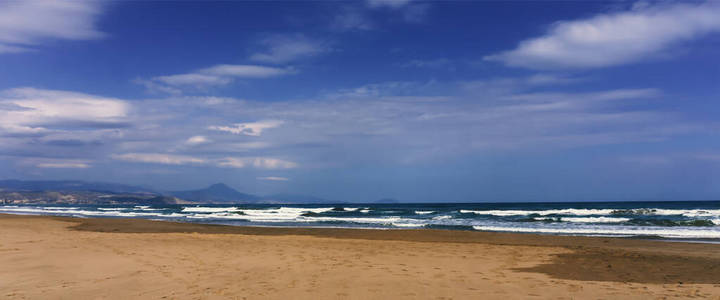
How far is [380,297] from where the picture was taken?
6242mm

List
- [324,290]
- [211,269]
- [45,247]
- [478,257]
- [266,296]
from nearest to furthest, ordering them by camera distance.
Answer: [266,296], [324,290], [211,269], [478,257], [45,247]

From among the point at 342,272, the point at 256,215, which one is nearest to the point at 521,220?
the point at 342,272

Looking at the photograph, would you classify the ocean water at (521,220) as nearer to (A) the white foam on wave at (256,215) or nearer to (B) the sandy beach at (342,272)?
(A) the white foam on wave at (256,215)

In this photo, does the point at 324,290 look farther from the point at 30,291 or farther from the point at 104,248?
the point at 104,248

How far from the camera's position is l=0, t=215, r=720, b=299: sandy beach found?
256 inches

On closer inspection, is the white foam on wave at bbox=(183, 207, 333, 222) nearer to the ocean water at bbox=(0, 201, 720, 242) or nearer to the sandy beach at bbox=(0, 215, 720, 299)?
the ocean water at bbox=(0, 201, 720, 242)

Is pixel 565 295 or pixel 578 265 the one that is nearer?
pixel 565 295

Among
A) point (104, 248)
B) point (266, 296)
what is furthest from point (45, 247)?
point (266, 296)

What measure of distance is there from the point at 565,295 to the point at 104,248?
11.2 meters

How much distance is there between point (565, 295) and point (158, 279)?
6560 mm

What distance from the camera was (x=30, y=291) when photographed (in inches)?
250

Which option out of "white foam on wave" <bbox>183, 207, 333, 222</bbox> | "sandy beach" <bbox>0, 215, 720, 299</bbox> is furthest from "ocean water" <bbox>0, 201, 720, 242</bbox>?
"sandy beach" <bbox>0, 215, 720, 299</bbox>

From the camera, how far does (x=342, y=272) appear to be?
8266 millimetres

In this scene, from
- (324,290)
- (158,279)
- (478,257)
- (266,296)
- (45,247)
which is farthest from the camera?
(45,247)
